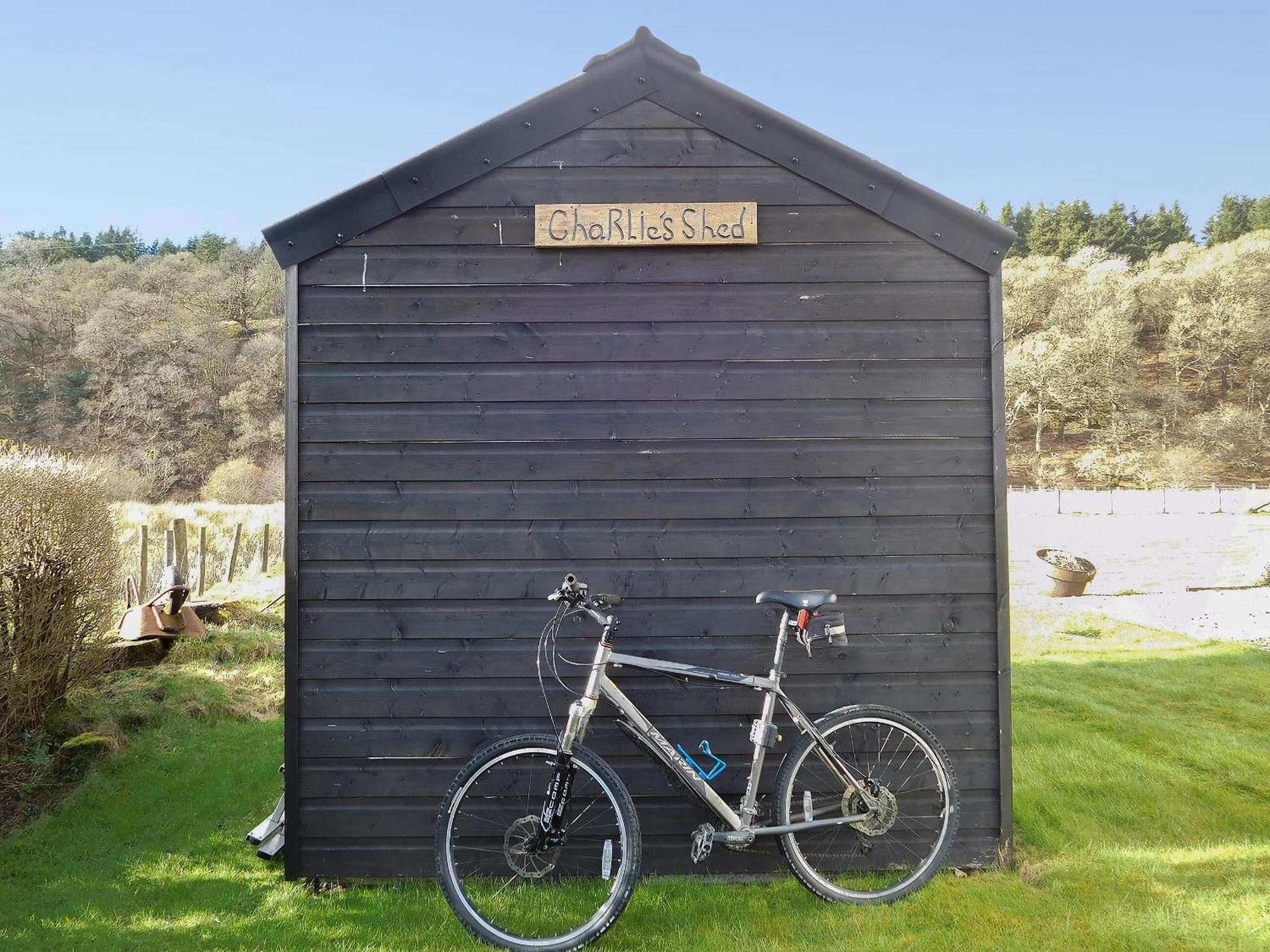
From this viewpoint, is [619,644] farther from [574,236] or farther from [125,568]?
[125,568]

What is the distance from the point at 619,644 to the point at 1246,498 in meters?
16.6

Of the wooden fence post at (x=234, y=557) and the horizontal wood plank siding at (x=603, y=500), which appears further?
the wooden fence post at (x=234, y=557)

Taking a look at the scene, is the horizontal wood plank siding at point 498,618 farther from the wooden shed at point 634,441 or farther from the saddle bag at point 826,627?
the saddle bag at point 826,627

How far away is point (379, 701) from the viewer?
377 cm

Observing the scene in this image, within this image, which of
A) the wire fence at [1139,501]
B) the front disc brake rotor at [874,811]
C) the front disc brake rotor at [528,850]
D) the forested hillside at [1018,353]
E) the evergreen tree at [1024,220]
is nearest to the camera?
the front disc brake rotor at [528,850]

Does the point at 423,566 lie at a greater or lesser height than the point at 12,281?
lesser

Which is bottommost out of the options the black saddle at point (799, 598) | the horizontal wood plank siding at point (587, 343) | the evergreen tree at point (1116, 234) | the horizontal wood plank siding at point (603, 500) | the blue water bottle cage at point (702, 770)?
the blue water bottle cage at point (702, 770)

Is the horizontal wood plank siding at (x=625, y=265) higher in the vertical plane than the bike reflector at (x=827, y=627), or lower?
higher

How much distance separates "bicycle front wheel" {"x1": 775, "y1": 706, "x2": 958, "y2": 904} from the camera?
3.57 m

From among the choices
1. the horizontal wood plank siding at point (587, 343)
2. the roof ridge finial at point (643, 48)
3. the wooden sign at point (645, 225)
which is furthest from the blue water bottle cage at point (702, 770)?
the roof ridge finial at point (643, 48)

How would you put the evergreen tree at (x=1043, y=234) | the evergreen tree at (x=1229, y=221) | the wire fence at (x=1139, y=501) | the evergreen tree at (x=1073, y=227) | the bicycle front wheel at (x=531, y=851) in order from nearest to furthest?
the bicycle front wheel at (x=531, y=851) < the wire fence at (x=1139, y=501) < the evergreen tree at (x=1229, y=221) < the evergreen tree at (x=1073, y=227) < the evergreen tree at (x=1043, y=234)

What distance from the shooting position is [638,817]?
3.62 m

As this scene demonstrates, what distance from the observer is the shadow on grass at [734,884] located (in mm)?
3242

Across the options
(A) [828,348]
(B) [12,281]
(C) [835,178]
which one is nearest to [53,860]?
(A) [828,348]
